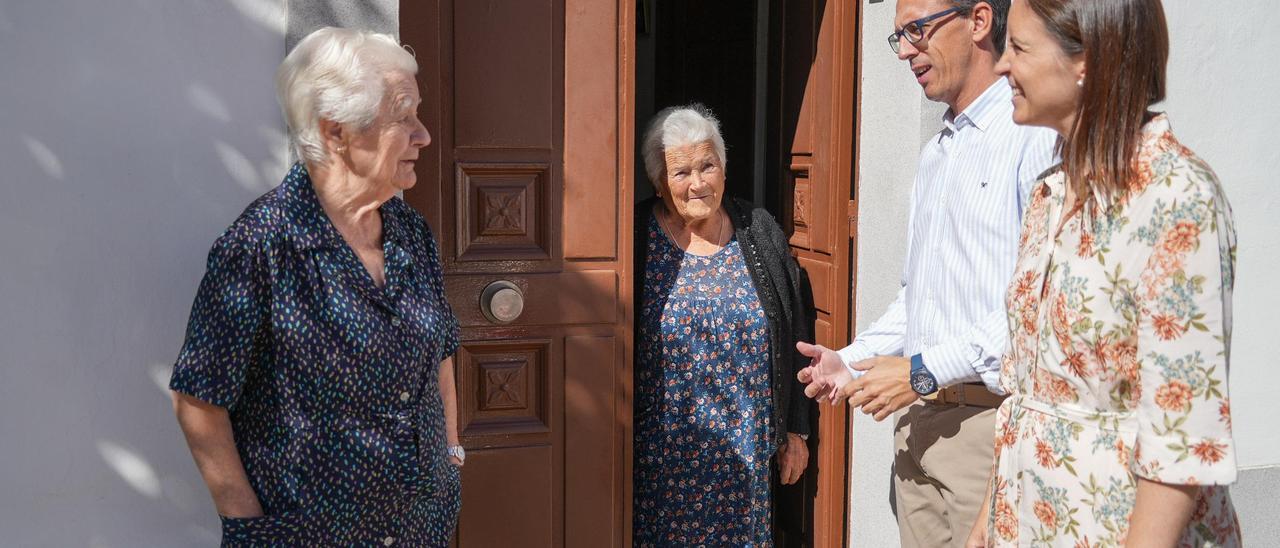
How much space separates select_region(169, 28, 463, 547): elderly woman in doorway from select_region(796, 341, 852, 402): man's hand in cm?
99

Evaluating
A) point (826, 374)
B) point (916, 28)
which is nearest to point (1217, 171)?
point (916, 28)

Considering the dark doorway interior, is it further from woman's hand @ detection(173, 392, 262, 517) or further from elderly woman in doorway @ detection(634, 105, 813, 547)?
woman's hand @ detection(173, 392, 262, 517)

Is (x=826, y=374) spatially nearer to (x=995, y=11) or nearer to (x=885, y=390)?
(x=885, y=390)

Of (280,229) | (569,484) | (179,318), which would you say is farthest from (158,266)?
(569,484)

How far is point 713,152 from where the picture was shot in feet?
12.5

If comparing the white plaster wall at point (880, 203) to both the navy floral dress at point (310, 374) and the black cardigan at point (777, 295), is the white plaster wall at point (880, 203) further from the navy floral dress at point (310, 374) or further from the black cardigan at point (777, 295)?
the navy floral dress at point (310, 374)

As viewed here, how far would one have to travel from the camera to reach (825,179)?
3.75 metres

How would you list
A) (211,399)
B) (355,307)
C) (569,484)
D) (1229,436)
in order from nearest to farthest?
1. (1229,436)
2. (211,399)
3. (355,307)
4. (569,484)

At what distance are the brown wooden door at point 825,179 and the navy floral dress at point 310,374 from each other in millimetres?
1809

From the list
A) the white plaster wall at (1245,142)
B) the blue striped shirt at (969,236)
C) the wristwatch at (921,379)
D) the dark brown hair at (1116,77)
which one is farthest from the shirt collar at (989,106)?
the white plaster wall at (1245,142)

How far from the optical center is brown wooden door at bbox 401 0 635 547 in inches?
125

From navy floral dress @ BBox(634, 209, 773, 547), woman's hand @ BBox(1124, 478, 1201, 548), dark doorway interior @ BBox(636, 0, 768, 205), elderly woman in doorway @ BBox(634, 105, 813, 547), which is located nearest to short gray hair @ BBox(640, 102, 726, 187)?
elderly woman in doorway @ BBox(634, 105, 813, 547)

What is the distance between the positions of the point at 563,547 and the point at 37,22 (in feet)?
6.85

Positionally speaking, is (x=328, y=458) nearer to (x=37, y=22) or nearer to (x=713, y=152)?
(x=37, y=22)
